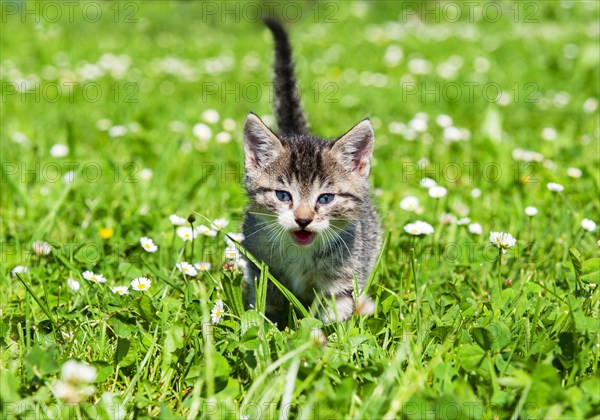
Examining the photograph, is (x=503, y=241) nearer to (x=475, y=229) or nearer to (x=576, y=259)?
(x=576, y=259)

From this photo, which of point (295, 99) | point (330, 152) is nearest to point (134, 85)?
point (295, 99)

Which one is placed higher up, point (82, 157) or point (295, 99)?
Result: point (295, 99)

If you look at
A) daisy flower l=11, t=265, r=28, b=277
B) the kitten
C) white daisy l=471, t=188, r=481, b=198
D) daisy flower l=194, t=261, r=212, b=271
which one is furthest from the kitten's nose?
white daisy l=471, t=188, r=481, b=198

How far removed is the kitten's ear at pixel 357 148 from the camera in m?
3.10

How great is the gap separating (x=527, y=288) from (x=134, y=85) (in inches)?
216

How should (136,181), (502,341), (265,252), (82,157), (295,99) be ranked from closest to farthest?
(502,341), (265,252), (295,99), (136,181), (82,157)

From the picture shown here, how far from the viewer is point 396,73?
311 inches

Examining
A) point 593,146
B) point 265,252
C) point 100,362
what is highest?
point 593,146

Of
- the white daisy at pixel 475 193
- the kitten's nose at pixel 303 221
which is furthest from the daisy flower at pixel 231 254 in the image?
the white daisy at pixel 475 193

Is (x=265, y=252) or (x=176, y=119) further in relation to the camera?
(x=176, y=119)

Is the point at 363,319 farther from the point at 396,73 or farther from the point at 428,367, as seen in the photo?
the point at 396,73

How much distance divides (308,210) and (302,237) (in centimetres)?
13

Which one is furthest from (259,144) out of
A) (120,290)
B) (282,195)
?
(120,290)

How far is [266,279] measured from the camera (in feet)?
8.55
